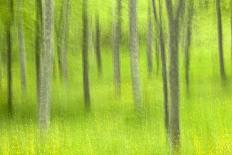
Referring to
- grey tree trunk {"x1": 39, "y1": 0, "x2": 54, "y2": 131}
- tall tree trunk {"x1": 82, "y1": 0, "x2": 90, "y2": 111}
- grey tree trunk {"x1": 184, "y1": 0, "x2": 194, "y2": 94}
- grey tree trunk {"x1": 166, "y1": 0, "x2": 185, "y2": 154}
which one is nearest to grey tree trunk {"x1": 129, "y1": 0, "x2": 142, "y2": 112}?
tall tree trunk {"x1": 82, "y1": 0, "x2": 90, "y2": 111}

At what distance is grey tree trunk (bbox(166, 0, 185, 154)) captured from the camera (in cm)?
797

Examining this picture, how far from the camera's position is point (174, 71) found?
26.4ft

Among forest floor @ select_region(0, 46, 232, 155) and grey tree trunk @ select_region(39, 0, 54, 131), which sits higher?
grey tree trunk @ select_region(39, 0, 54, 131)

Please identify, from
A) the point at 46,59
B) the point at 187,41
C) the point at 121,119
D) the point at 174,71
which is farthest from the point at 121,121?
the point at 187,41

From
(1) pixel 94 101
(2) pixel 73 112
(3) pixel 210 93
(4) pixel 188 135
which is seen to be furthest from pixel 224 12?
(4) pixel 188 135

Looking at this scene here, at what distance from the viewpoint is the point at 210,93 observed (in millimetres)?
18797

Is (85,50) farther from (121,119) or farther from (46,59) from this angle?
(46,59)

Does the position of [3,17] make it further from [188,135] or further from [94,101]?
[188,135]

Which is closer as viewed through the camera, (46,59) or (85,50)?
(46,59)

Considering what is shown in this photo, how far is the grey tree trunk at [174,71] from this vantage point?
26.2 feet

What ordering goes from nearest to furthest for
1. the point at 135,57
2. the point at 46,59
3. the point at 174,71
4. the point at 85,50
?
1. the point at 174,71
2. the point at 46,59
3. the point at 135,57
4. the point at 85,50

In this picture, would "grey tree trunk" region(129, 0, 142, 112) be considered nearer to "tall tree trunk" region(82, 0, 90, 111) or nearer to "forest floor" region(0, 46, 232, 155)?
"forest floor" region(0, 46, 232, 155)

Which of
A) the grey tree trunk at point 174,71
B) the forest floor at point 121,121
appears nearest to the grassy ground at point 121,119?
the forest floor at point 121,121

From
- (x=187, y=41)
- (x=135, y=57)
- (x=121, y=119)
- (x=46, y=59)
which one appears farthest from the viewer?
(x=187, y=41)
